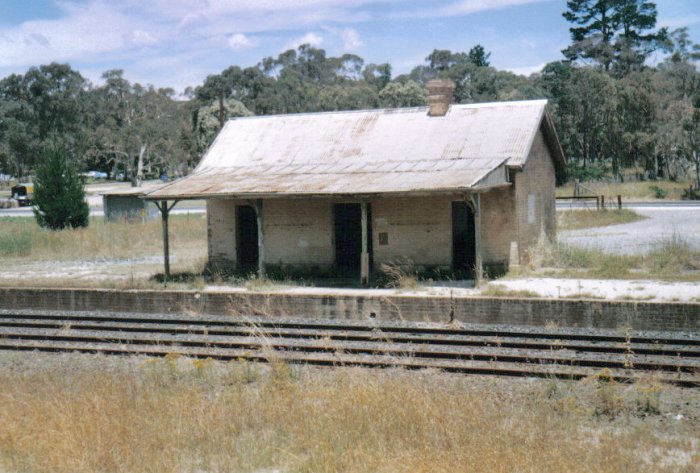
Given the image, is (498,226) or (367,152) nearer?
(498,226)

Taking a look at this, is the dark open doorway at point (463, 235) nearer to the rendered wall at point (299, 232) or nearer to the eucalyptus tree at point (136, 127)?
the rendered wall at point (299, 232)

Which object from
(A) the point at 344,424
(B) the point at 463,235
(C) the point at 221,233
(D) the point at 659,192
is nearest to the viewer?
(A) the point at 344,424

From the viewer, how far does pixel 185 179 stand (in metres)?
21.3

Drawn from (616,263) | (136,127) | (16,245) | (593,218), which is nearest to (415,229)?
(616,263)

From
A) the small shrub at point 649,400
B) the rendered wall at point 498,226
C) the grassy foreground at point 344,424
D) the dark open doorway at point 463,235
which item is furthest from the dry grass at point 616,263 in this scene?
the small shrub at point 649,400

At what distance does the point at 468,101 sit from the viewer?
7575 cm

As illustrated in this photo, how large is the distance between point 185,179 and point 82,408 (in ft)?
45.3

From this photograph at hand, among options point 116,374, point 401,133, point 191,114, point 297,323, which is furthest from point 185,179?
point 191,114

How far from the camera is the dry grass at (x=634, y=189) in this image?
4656cm

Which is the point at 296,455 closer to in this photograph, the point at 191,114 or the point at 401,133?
the point at 401,133

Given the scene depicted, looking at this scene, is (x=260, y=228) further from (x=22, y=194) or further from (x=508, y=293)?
(x=22, y=194)

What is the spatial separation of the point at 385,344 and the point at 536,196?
11.0 m

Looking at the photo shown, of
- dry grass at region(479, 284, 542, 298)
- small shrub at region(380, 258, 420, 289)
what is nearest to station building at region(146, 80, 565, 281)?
small shrub at region(380, 258, 420, 289)

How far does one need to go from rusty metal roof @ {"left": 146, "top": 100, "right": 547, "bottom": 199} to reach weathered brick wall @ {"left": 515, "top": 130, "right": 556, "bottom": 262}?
3.03 ft
